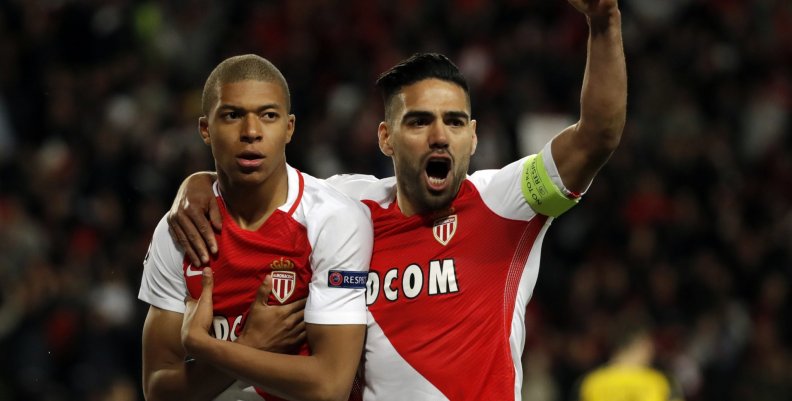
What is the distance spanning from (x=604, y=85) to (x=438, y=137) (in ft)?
2.15

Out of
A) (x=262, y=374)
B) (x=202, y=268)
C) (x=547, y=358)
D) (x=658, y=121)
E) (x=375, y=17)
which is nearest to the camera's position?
(x=262, y=374)

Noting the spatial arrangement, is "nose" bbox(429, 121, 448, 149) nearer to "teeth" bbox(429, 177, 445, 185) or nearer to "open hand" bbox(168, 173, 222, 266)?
"teeth" bbox(429, 177, 445, 185)

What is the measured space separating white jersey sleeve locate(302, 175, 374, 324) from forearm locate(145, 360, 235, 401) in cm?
39

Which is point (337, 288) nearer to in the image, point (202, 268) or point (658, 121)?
point (202, 268)

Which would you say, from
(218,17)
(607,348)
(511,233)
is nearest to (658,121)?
(607,348)

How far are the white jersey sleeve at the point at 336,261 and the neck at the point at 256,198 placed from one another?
0.34ft

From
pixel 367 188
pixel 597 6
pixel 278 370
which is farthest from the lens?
pixel 367 188

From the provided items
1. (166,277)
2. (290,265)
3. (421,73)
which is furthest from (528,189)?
(166,277)

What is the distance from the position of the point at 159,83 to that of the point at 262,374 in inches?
355

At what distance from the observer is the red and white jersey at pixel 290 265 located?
4.07 metres

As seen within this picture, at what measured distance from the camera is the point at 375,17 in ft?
43.2

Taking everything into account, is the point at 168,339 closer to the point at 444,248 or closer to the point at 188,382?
the point at 188,382

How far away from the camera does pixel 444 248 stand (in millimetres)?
4238

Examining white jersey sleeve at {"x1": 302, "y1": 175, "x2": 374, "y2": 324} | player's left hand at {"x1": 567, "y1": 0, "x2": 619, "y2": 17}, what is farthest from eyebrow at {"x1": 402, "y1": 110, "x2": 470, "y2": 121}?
player's left hand at {"x1": 567, "y1": 0, "x2": 619, "y2": 17}
